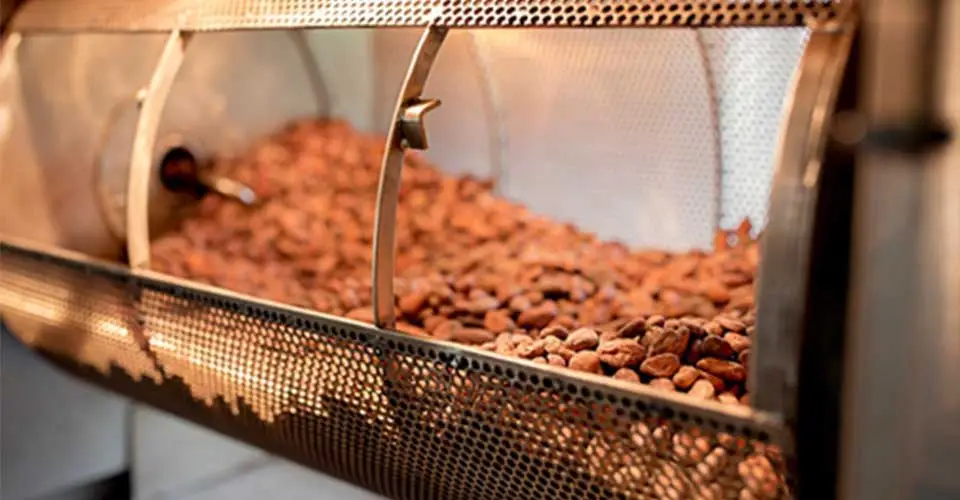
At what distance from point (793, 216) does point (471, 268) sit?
0.93m

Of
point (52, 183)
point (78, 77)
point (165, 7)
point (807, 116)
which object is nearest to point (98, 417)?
point (52, 183)

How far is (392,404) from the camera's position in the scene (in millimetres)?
1004

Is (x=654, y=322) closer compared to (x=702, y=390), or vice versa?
(x=702, y=390)

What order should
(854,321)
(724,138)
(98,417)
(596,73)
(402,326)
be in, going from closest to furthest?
(854,321) → (402,326) → (724,138) → (596,73) → (98,417)

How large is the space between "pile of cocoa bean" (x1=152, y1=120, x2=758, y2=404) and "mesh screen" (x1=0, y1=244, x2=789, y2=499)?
0.08 m

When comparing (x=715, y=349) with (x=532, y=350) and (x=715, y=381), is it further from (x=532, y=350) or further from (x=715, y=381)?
(x=532, y=350)

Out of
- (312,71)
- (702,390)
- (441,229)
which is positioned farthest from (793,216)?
(312,71)

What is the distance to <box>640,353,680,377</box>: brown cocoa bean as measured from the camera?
93 cm

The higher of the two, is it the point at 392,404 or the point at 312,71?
the point at 312,71

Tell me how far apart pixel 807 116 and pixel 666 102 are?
95 cm

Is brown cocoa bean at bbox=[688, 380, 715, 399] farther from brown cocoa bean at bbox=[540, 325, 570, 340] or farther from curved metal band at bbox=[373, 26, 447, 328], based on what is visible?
curved metal band at bbox=[373, 26, 447, 328]

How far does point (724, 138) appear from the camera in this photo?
1.56 meters

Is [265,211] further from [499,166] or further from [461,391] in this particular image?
[461,391]

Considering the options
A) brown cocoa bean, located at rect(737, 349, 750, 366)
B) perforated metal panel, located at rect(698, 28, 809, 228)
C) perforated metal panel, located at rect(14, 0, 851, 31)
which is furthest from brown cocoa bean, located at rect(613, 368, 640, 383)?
perforated metal panel, located at rect(698, 28, 809, 228)
